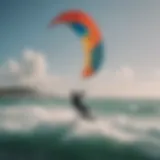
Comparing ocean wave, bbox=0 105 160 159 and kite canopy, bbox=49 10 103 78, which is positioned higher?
kite canopy, bbox=49 10 103 78

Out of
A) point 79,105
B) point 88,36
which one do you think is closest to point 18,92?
point 79,105

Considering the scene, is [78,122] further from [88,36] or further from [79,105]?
[88,36]

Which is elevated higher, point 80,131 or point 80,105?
point 80,105

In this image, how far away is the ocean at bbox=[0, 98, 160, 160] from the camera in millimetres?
1503

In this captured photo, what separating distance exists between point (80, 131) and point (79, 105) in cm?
13

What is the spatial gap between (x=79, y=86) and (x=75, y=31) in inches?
11.0

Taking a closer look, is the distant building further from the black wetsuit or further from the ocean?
the black wetsuit

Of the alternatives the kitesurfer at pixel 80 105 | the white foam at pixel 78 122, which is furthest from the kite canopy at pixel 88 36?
the white foam at pixel 78 122

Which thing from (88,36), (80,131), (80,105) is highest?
(88,36)

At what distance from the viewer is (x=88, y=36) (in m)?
1.55

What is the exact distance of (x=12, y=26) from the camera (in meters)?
1.62

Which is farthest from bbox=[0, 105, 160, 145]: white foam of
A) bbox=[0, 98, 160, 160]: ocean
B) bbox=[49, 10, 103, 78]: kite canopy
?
bbox=[49, 10, 103, 78]: kite canopy

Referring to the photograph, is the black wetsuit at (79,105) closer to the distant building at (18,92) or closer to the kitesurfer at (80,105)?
the kitesurfer at (80,105)

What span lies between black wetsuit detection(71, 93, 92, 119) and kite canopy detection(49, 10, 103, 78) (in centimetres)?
11
